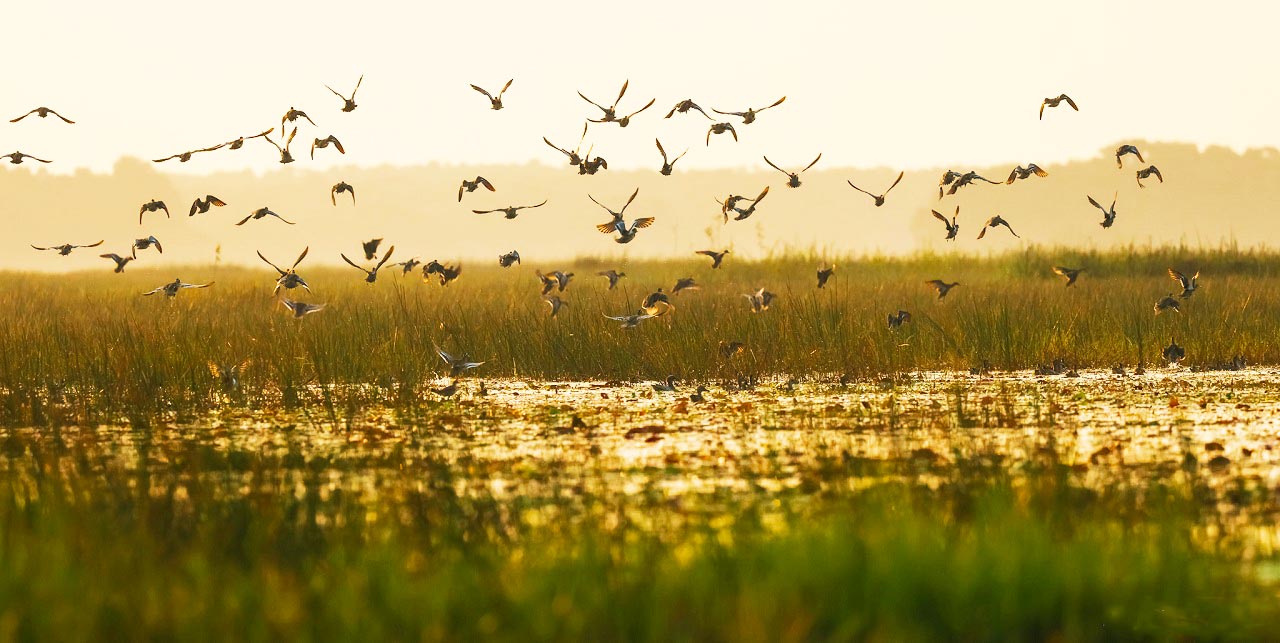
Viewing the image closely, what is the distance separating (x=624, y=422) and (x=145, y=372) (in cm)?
325

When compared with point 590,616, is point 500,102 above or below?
above

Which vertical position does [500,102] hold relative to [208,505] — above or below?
above

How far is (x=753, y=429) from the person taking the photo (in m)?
7.87

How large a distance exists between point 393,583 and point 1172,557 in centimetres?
219

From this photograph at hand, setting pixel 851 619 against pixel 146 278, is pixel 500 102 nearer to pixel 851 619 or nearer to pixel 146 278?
pixel 851 619

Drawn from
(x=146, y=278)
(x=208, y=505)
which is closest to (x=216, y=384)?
(x=208, y=505)

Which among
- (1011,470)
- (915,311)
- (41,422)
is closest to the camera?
(1011,470)

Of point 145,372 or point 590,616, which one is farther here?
point 145,372

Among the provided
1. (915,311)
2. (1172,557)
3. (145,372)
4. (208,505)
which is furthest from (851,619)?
(915,311)

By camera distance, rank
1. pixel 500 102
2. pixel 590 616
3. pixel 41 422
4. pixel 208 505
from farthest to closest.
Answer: pixel 500 102 → pixel 41 422 → pixel 208 505 → pixel 590 616

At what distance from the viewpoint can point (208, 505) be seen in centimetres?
539

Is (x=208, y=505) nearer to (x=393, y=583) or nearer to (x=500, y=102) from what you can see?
(x=393, y=583)

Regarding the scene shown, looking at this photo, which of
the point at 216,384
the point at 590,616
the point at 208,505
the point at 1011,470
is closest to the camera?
the point at 590,616

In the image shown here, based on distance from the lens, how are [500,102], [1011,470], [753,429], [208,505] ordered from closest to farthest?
[208,505]
[1011,470]
[753,429]
[500,102]
